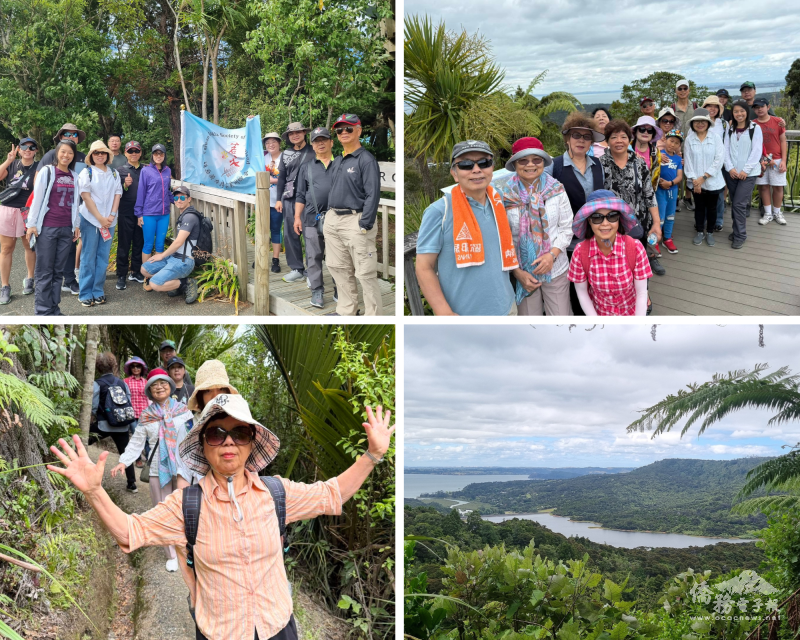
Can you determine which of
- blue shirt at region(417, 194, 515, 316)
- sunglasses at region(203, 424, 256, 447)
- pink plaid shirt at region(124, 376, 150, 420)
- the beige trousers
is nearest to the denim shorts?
pink plaid shirt at region(124, 376, 150, 420)

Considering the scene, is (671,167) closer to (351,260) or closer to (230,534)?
(351,260)

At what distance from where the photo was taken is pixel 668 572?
3324 mm

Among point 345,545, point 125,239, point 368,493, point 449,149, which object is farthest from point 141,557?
point 449,149

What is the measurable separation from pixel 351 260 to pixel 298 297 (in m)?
0.78

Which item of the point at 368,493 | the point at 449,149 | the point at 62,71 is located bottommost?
the point at 368,493

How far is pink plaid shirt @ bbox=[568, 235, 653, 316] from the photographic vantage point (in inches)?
127

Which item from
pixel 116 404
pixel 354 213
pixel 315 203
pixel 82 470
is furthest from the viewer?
pixel 315 203

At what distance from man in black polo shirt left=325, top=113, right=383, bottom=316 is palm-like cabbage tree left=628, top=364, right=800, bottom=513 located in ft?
6.82

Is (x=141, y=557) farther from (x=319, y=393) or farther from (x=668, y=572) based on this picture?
(x=668, y=572)

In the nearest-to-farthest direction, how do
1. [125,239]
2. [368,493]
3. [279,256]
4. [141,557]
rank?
[368,493] < [141,557] < [125,239] < [279,256]

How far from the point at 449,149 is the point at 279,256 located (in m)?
2.31

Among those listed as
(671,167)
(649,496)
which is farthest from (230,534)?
(671,167)

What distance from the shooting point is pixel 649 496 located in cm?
341

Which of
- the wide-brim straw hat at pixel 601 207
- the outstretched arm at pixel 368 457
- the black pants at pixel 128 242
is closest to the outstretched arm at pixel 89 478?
the outstretched arm at pixel 368 457
